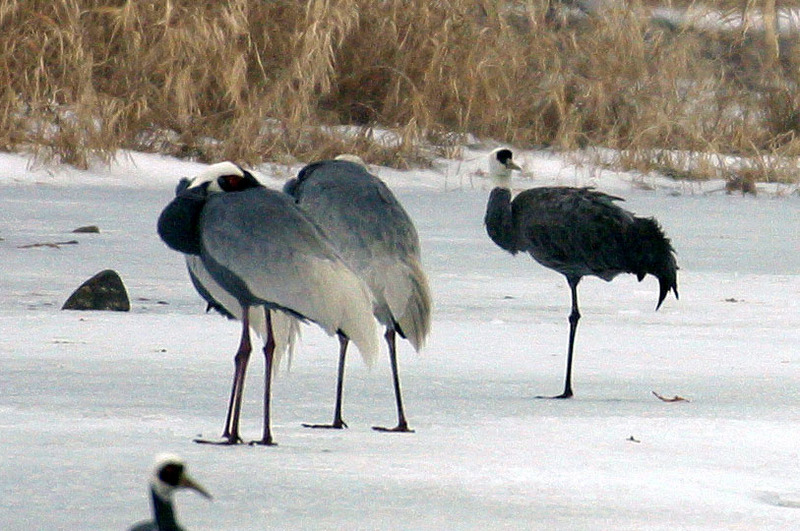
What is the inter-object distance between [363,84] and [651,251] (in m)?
10.1

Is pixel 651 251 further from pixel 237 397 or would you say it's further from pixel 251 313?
pixel 237 397

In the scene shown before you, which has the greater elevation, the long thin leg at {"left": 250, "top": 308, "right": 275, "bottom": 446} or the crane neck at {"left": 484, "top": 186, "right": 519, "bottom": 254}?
the crane neck at {"left": 484, "top": 186, "right": 519, "bottom": 254}

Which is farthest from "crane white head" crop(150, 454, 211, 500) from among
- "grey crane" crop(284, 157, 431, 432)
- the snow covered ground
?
"grey crane" crop(284, 157, 431, 432)

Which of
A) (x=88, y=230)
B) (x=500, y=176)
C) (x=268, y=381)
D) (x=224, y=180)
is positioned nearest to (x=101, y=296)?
(x=500, y=176)

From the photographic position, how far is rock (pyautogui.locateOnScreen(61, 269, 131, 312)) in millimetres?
7176

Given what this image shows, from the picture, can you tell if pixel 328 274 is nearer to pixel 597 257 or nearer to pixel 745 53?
pixel 597 257

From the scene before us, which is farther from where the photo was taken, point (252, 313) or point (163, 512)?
point (252, 313)

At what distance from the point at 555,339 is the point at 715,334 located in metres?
0.65

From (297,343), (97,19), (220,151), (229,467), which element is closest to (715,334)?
(297,343)

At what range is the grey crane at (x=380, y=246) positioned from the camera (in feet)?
16.0

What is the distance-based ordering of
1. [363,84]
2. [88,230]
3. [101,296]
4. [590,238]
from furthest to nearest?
1. [363,84]
2. [88,230]
3. [101,296]
4. [590,238]

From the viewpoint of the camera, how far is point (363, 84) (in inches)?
637

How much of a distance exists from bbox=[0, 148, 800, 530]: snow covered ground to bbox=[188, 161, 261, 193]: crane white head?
1.95 feet

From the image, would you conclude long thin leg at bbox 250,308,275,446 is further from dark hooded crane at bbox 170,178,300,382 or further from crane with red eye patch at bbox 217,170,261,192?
crane with red eye patch at bbox 217,170,261,192
